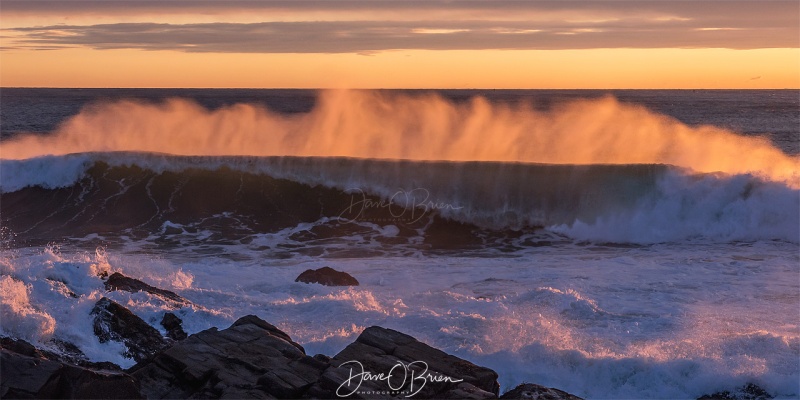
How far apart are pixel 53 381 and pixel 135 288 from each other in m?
4.34

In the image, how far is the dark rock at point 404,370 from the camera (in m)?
6.07

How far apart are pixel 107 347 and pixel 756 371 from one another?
5.92m

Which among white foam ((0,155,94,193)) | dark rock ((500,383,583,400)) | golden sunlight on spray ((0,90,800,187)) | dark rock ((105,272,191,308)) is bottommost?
dark rock ((500,383,583,400))

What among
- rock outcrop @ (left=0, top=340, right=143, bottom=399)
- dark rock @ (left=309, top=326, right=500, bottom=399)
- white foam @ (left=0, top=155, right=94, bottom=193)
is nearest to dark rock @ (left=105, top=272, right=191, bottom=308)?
dark rock @ (left=309, top=326, right=500, bottom=399)

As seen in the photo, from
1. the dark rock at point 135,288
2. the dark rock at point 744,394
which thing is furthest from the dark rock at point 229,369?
the dark rock at point 744,394

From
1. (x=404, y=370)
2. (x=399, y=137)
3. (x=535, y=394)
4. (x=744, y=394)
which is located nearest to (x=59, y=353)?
(x=404, y=370)

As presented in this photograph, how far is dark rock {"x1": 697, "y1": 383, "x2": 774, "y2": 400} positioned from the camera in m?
7.07

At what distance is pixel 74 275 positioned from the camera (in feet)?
32.3

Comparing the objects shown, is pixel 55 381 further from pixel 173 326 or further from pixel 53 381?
pixel 173 326

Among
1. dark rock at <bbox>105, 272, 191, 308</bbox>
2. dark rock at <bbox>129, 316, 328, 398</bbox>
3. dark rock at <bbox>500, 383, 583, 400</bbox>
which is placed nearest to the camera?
dark rock at <bbox>129, 316, 328, 398</bbox>

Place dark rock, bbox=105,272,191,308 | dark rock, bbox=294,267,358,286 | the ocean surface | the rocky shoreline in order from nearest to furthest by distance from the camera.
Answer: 1. the rocky shoreline
2. the ocean surface
3. dark rock, bbox=105,272,191,308
4. dark rock, bbox=294,267,358,286

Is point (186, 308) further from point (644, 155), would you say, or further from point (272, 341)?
point (644, 155)

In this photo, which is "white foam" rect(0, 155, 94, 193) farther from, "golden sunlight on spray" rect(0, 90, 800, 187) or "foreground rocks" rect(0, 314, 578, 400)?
"foreground rocks" rect(0, 314, 578, 400)

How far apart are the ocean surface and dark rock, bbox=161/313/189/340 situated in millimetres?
100
